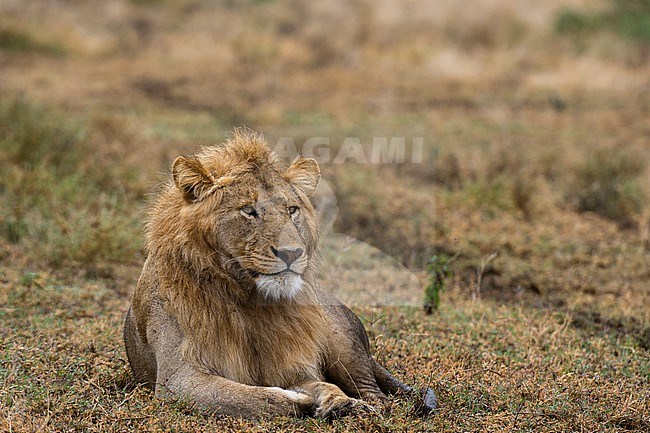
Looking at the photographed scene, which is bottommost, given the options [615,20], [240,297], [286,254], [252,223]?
[240,297]

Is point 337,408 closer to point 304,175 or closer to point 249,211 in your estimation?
point 249,211

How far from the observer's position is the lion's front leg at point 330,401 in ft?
13.3

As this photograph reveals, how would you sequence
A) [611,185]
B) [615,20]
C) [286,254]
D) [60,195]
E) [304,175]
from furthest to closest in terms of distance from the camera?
[615,20] → [611,185] → [60,195] → [304,175] → [286,254]

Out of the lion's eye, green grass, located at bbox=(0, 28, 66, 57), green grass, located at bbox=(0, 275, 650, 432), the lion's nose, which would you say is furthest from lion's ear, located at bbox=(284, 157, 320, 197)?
green grass, located at bbox=(0, 28, 66, 57)

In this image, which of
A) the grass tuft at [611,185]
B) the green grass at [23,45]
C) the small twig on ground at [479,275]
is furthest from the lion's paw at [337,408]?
the green grass at [23,45]

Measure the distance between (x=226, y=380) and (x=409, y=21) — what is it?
17577 mm

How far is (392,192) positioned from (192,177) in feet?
17.4

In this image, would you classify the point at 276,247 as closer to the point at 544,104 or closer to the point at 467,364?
the point at 467,364

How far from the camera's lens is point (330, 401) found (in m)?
4.07

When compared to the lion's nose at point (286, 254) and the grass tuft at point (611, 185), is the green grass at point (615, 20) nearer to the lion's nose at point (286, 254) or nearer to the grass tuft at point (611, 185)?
the grass tuft at point (611, 185)

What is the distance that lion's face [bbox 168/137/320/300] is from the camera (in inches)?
156

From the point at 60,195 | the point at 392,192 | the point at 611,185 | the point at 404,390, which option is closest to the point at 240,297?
the point at 404,390

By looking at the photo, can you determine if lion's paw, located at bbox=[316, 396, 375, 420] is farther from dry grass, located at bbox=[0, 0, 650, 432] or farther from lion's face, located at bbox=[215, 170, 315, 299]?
lion's face, located at bbox=[215, 170, 315, 299]

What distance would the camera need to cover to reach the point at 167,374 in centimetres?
410
